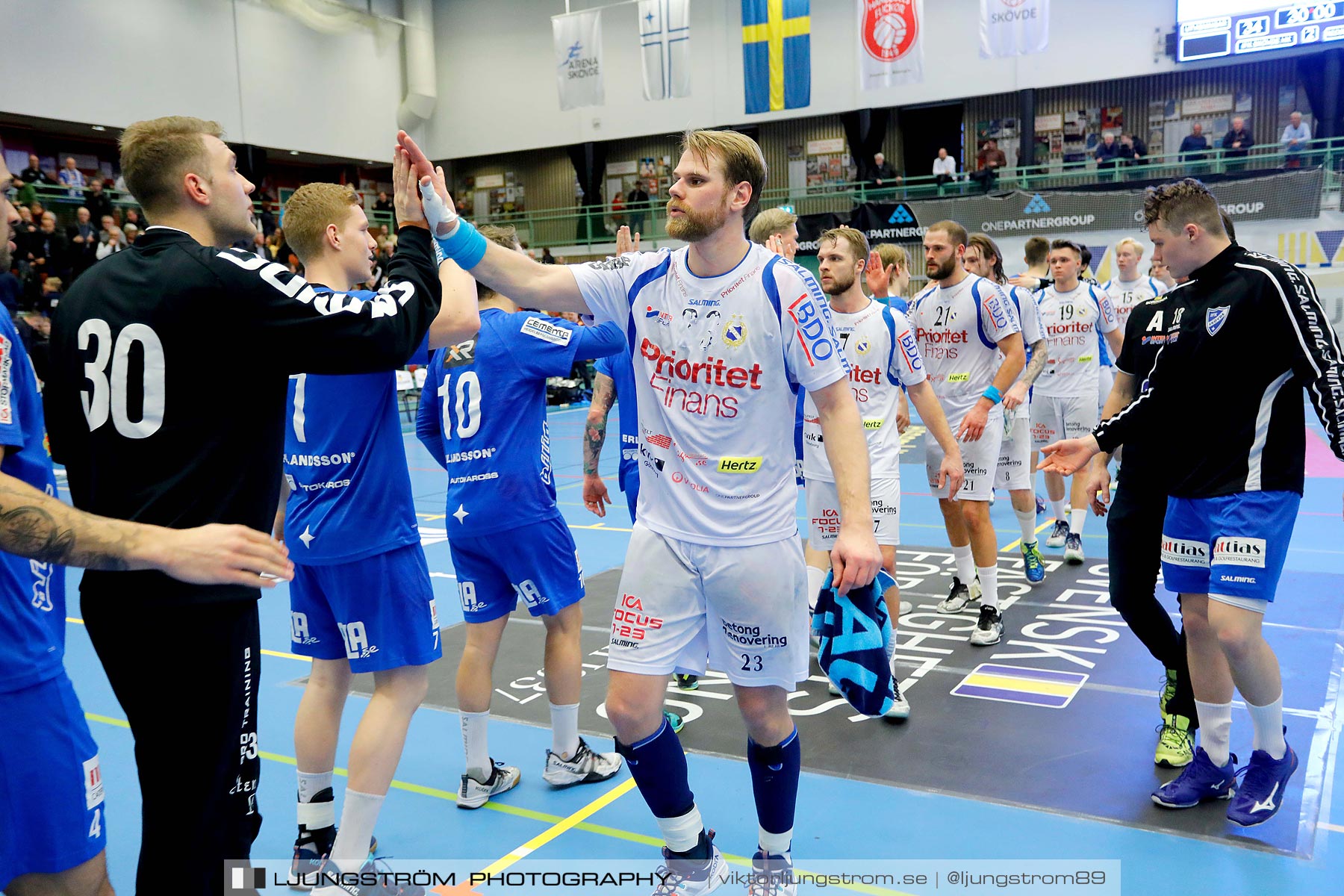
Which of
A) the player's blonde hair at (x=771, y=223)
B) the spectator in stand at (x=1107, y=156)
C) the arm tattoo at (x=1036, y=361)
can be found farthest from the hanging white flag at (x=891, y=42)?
the player's blonde hair at (x=771, y=223)

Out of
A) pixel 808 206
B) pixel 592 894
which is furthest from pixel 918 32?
pixel 592 894

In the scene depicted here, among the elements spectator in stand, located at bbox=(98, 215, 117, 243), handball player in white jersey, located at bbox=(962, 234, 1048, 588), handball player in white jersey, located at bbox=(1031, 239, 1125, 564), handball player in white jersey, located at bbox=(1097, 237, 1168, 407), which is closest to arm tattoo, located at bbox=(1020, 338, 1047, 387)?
handball player in white jersey, located at bbox=(962, 234, 1048, 588)

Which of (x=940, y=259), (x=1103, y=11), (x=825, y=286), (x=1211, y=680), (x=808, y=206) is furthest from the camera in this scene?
(x=808, y=206)

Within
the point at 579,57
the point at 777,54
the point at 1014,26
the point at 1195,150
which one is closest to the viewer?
the point at 1014,26

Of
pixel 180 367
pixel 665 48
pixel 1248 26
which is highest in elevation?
pixel 665 48

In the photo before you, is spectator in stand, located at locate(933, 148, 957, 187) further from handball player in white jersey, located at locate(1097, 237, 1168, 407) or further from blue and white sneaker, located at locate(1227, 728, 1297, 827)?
blue and white sneaker, located at locate(1227, 728, 1297, 827)

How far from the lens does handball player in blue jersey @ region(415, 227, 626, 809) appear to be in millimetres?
3980

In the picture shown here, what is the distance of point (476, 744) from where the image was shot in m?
3.98

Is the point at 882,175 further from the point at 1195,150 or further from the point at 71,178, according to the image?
the point at 71,178

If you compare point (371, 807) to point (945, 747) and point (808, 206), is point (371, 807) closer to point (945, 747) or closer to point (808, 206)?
point (945, 747)

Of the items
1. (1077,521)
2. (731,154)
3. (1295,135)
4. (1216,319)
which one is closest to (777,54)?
(1295,135)

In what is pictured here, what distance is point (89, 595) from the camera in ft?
7.06

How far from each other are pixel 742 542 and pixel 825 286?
267 centimetres

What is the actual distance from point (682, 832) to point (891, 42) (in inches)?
738
